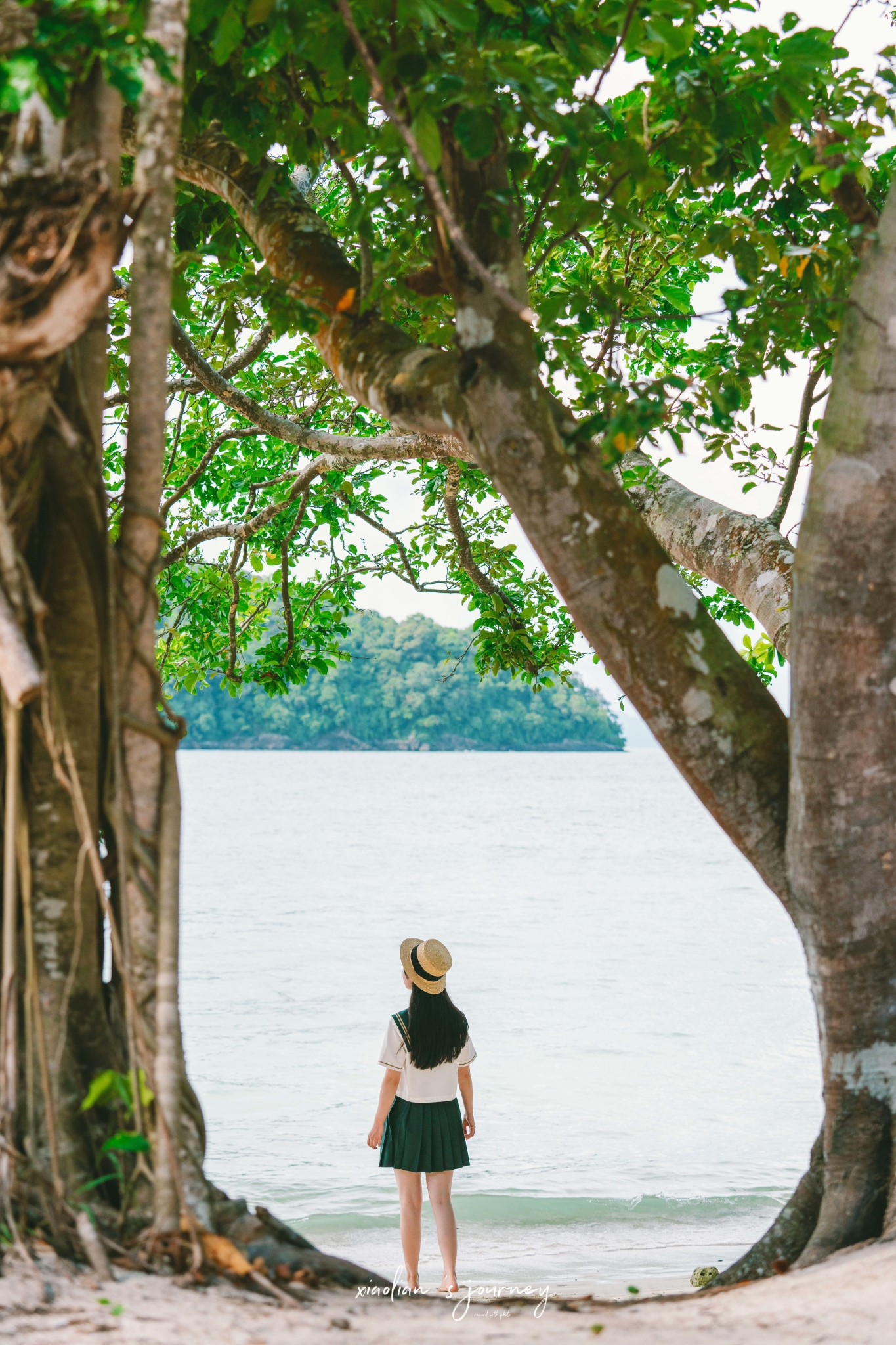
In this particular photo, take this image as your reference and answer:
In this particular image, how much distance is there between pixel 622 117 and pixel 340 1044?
9.58 m

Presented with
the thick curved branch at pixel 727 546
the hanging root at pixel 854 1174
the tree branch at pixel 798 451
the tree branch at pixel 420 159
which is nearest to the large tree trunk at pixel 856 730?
the hanging root at pixel 854 1174

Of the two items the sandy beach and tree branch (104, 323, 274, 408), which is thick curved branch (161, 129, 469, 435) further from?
tree branch (104, 323, 274, 408)

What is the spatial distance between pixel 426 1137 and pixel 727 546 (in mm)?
2983

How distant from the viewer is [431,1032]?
4.55 meters

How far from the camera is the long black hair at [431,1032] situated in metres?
4.55

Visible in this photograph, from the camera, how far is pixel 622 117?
15.1 ft

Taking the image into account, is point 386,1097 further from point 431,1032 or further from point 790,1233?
point 790,1233

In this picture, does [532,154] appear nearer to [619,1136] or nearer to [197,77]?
[197,77]

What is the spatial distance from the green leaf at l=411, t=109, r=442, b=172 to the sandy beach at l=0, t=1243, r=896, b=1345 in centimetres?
247


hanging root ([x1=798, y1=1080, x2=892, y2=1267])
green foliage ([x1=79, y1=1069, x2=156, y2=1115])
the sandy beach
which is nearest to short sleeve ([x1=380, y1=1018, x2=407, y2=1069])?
the sandy beach

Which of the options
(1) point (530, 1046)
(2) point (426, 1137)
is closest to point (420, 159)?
(2) point (426, 1137)

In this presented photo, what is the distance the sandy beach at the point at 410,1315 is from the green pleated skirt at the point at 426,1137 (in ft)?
7.46

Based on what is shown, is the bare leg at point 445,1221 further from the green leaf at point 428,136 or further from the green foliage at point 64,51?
the green foliage at point 64,51

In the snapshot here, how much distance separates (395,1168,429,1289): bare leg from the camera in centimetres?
470
